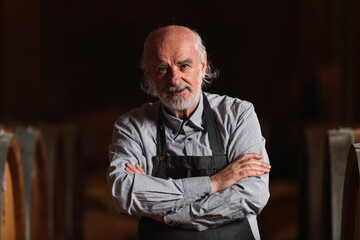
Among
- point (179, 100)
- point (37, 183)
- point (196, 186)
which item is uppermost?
point (179, 100)

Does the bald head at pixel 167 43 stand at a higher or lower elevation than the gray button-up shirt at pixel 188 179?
higher

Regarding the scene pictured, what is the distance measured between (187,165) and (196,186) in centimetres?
8

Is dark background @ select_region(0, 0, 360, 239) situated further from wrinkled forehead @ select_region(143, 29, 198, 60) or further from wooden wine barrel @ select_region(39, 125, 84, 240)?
wrinkled forehead @ select_region(143, 29, 198, 60)

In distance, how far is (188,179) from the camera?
2.00 m

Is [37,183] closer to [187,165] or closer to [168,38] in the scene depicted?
[187,165]

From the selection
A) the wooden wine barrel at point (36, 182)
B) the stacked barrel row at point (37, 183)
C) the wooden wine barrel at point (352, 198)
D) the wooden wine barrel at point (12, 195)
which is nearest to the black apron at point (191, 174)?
the wooden wine barrel at point (352, 198)

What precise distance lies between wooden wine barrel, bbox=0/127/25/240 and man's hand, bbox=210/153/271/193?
1222 mm

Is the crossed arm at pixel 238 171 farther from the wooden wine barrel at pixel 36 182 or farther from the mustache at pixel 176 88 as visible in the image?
the wooden wine barrel at pixel 36 182

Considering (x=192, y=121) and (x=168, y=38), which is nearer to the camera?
(x=168, y=38)

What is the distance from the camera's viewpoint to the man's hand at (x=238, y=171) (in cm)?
201

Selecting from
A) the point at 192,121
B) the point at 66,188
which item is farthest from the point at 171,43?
the point at 66,188

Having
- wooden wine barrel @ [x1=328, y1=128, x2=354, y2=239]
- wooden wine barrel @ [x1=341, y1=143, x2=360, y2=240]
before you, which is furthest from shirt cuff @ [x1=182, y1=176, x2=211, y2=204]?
wooden wine barrel @ [x1=328, y1=128, x2=354, y2=239]

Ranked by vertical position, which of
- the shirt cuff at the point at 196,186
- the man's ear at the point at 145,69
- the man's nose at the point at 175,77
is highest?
the man's ear at the point at 145,69

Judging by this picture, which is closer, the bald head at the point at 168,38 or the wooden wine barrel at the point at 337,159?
the bald head at the point at 168,38
